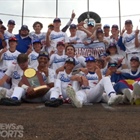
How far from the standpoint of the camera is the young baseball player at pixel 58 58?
544 centimetres

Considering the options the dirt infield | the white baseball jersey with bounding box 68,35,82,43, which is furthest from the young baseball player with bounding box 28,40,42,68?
the dirt infield

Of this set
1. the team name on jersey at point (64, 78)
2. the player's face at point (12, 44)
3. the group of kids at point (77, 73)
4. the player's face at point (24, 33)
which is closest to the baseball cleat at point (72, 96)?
the group of kids at point (77, 73)

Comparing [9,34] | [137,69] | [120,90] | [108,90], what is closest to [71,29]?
[9,34]

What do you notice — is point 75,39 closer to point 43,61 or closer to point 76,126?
point 43,61

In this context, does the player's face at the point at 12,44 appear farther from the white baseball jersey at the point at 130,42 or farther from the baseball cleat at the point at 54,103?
the white baseball jersey at the point at 130,42

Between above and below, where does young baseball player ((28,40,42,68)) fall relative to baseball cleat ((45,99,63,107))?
above

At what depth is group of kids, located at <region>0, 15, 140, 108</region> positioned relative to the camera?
4.12m

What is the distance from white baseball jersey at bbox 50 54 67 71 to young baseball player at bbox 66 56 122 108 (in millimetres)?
813

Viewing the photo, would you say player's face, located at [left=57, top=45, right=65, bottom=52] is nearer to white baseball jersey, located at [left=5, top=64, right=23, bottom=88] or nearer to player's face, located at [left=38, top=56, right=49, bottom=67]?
player's face, located at [left=38, top=56, right=49, bottom=67]

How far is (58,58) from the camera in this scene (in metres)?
5.49

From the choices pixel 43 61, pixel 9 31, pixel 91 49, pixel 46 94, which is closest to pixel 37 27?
pixel 9 31

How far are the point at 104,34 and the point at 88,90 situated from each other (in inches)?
98.6

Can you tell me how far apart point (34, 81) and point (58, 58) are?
1.14m

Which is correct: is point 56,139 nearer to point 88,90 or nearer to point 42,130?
point 42,130
